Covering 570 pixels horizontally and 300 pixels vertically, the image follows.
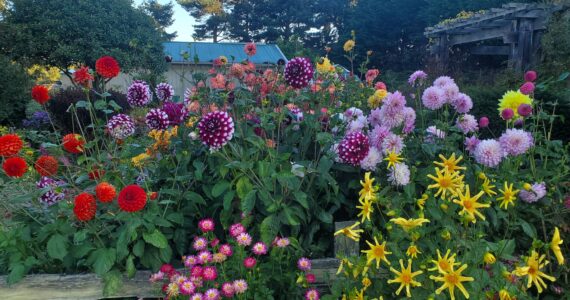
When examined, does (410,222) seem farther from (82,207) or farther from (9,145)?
(9,145)

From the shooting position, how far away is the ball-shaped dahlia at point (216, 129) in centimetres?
174

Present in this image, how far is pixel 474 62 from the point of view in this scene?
14367mm

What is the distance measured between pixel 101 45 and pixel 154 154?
42.1 ft

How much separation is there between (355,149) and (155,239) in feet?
2.88

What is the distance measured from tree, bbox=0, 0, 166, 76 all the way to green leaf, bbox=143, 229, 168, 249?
11762mm

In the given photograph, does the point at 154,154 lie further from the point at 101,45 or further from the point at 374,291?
the point at 101,45

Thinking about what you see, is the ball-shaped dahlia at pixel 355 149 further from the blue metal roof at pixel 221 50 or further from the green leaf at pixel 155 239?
the blue metal roof at pixel 221 50

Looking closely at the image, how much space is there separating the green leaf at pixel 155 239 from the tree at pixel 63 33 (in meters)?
11.8

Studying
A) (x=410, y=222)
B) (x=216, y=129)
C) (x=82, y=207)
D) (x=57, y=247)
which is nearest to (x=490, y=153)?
(x=410, y=222)

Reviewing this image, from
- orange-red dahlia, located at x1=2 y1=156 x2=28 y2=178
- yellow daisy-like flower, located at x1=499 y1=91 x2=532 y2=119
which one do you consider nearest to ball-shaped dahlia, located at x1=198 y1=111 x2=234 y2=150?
orange-red dahlia, located at x1=2 y1=156 x2=28 y2=178

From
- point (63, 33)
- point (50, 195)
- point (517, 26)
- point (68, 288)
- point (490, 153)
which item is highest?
point (63, 33)

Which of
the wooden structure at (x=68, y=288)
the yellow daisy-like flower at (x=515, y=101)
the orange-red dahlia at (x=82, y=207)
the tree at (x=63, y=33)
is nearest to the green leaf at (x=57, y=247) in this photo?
the wooden structure at (x=68, y=288)

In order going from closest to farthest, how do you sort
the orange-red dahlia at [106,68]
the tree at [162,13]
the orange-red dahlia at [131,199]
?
the orange-red dahlia at [131,199] < the orange-red dahlia at [106,68] < the tree at [162,13]

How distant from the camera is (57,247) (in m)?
1.79
